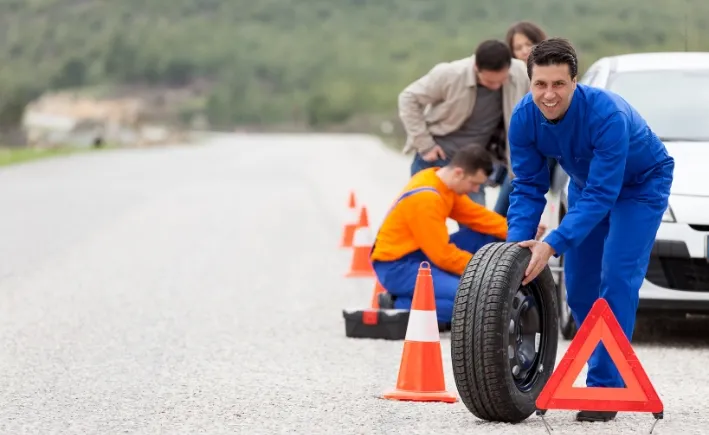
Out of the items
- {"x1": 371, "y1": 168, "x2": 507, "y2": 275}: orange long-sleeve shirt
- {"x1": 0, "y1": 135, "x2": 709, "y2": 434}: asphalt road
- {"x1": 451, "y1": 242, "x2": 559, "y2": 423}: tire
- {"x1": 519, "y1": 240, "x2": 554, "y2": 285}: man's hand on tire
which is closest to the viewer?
{"x1": 451, "y1": 242, "x2": 559, "y2": 423}: tire

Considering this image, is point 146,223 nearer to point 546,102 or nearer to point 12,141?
point 546,102

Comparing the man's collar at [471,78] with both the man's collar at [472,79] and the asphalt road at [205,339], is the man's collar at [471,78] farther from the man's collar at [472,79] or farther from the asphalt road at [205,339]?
the asphalt road at [205,339]

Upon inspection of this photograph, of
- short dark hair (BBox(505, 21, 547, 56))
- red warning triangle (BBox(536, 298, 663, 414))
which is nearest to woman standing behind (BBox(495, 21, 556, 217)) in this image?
short dark hair (BBox(505, 21, 547, 56))

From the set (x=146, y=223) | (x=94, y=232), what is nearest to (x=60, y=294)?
(x=94, y=232)

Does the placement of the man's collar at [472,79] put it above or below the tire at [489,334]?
above

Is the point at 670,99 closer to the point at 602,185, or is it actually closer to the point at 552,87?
the point at 602,185

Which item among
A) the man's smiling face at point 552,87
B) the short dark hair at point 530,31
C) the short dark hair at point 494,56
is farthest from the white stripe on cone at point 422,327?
the short dark hair at point 530,31

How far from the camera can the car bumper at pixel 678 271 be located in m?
8.50

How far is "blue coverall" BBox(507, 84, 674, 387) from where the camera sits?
6.15 m

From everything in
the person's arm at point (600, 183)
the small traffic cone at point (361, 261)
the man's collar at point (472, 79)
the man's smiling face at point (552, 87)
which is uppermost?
the man's smiling face at point (552, 87)

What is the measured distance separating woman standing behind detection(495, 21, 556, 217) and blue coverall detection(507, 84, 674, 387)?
3856 millimetres

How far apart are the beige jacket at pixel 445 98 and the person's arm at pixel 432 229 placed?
1078 mm

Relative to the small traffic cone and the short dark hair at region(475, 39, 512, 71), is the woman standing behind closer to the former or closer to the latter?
the short dark hair at region(475, 39, 512, 71)

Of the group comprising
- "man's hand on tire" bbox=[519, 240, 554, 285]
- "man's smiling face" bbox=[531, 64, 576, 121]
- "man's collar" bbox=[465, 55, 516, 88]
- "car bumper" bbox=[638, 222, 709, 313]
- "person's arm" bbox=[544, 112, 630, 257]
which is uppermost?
"man's smiling face" bbox=[531, 64, 576, 121]
